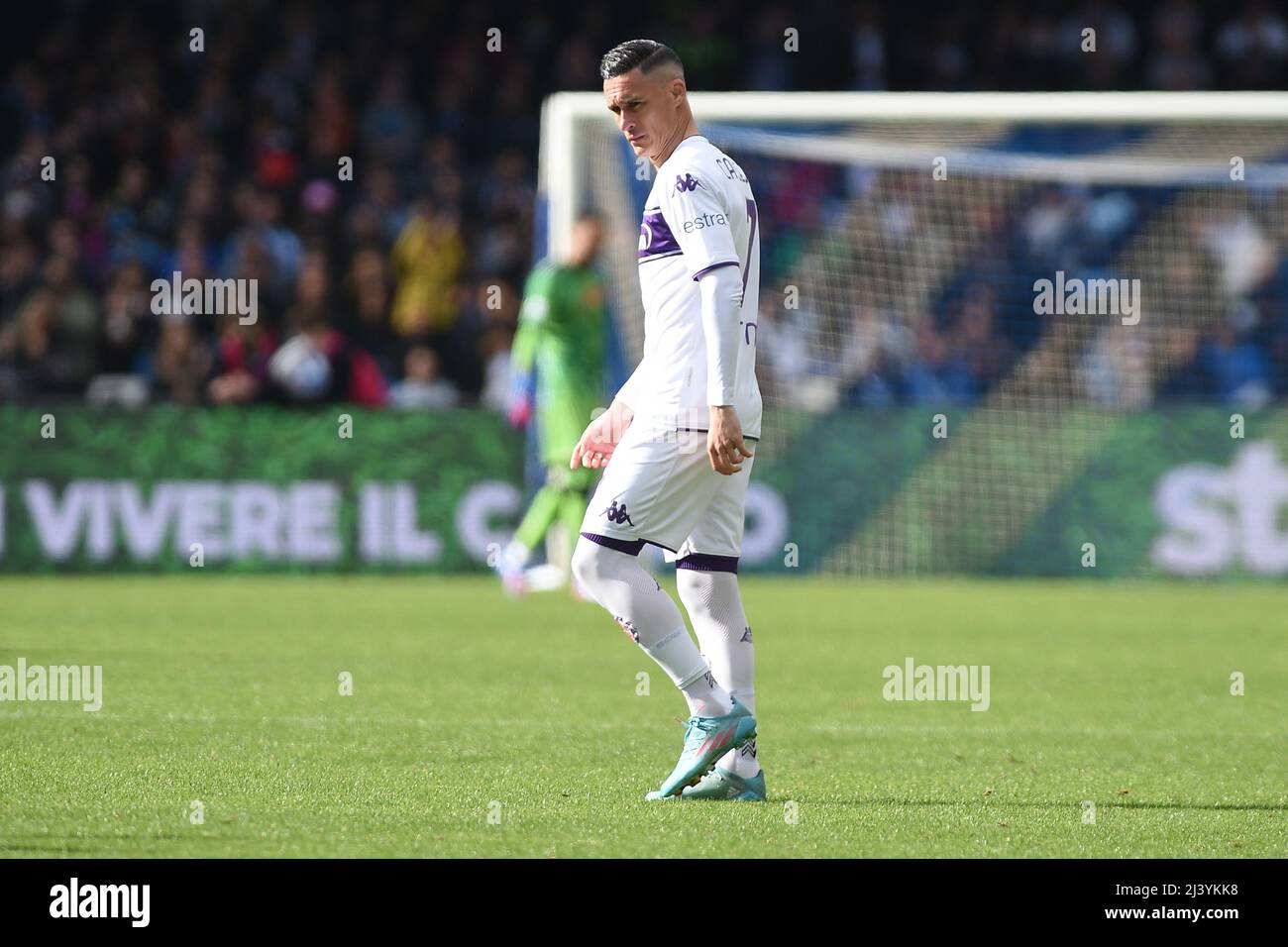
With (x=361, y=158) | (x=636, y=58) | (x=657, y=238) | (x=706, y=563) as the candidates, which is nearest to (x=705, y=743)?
(x=706, y=563)

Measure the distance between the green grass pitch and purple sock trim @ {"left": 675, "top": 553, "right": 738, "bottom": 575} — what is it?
2.35ft

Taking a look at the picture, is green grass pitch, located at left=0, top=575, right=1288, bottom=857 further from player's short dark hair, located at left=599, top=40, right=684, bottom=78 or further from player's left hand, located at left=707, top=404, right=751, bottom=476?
player's short dark hair, located at left=599, top=40, right=684, bottom=78

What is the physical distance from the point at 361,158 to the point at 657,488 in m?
15.5

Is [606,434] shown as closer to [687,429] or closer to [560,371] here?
[687,429]

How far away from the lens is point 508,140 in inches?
836

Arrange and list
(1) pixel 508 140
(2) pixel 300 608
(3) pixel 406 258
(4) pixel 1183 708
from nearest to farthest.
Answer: (4) pixel 1183 708 < (2) pixel 300 608 < (3) pixel 406 258 < (1) pixel 508 140

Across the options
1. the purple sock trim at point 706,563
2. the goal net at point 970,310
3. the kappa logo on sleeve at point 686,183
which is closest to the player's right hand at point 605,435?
the purple sock trim at point 706,563

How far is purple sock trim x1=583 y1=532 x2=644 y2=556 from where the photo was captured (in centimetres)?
604

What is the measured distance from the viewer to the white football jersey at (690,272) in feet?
19.3

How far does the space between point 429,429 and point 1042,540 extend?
4.89 meters

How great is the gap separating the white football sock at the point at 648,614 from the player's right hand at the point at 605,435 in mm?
353
